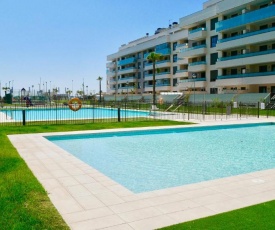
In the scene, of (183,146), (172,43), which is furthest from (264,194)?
(172,43)

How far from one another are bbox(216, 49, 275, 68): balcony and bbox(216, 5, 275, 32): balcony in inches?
172

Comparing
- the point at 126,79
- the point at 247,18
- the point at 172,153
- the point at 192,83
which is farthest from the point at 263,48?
the point at 126,79

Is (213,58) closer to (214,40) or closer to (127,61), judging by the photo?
(214,40)

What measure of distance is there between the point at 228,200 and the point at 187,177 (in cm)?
341

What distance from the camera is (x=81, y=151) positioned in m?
13.3

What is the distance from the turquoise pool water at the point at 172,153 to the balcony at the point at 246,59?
21654 millimetres

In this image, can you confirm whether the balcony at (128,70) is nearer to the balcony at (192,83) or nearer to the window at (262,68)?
the balcony at (192,83)

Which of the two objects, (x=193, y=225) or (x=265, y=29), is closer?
(x=193, y=225)

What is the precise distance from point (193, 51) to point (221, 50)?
6.96 meters

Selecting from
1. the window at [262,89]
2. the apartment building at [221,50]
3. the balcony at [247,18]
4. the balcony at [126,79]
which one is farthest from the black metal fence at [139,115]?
the balcony at [126,79]

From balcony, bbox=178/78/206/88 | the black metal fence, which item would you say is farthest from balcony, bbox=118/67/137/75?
the black metal fence

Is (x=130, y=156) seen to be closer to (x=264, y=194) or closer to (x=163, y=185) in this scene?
(x=163, y=185)

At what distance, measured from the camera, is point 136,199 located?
5.95 meters

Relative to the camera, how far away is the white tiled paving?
194 inches
